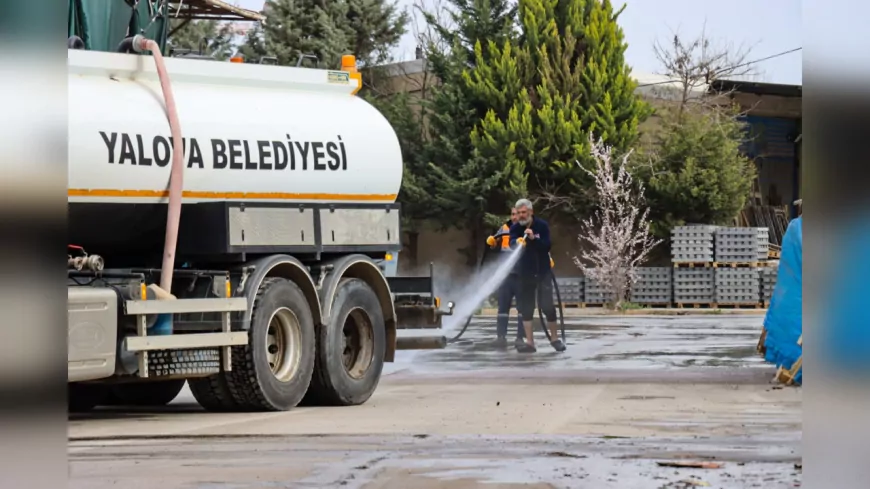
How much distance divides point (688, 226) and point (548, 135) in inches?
231

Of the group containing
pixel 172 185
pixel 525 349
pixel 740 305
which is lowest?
pixel 525 349

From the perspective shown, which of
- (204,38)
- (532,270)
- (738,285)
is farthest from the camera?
(738,285)

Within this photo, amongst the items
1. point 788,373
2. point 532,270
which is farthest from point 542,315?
point 788,373

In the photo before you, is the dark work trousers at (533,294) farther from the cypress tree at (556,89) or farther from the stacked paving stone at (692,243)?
the stacked paving stone at (692,243)

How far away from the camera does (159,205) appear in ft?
35.2

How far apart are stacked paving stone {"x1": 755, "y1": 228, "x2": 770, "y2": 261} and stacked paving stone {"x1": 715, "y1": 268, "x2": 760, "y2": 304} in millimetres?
353

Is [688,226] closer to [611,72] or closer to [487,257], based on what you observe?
[611,72]

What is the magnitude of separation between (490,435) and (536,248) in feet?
25.1

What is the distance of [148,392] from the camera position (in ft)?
40.7

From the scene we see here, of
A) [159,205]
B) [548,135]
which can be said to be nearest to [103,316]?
[159,205]

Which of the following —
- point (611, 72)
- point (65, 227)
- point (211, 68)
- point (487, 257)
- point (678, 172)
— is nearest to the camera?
point (65, 227)

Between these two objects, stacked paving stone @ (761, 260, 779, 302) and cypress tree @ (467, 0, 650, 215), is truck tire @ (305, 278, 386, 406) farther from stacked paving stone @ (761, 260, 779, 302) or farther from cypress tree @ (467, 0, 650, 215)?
stacked paving stone @ (761, 260, 779, 302)

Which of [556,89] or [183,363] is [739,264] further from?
[183,363]

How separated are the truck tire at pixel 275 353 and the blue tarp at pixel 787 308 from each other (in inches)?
167
